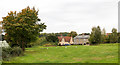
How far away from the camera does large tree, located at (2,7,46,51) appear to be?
102 feet

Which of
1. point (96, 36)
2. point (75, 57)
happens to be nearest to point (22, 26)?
point (75, 57)

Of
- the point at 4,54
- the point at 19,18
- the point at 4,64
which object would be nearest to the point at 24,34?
the point at 19,18

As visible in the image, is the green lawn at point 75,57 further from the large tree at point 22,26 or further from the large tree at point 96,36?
the large tree at point 96,36

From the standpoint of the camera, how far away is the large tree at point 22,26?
102 ft

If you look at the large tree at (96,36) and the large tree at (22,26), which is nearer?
the large tree at (22,26)

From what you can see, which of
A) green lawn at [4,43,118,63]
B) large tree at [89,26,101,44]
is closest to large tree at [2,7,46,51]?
green lawn at [4,43,118,63]

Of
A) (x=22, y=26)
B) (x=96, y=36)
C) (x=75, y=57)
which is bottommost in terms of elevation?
(x=75, y=57)

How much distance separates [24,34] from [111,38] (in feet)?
174

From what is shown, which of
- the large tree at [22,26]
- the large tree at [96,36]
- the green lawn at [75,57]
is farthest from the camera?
the large tree at [96,36]

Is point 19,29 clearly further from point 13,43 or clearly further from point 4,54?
point 4,54

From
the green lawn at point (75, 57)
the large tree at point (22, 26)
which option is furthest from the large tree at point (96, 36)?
the green lawn at point (75, 57)

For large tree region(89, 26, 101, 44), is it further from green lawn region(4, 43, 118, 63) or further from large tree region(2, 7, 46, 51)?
green lawn region(4, 43, 118, 63)

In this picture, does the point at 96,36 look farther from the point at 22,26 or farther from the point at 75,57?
the point at 75,57

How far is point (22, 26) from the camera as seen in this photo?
3055cm
